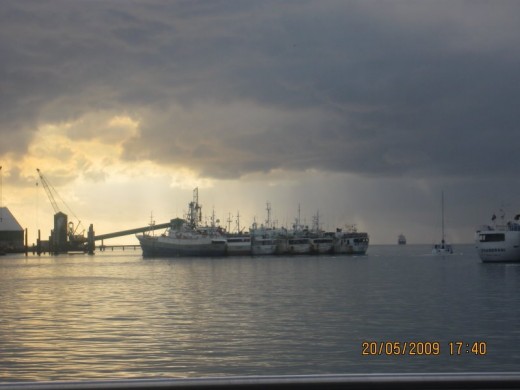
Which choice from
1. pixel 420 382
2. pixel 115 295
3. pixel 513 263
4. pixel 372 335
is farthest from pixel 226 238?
pixel 420 382

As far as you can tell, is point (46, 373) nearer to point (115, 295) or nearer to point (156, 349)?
point (156, 349)

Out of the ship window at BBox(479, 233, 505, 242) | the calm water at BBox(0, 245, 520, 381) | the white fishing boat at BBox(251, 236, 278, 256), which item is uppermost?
the ship window at BBox(479, 233, 505, 242)

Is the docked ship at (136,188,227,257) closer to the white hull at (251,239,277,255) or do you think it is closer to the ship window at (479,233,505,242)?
the white hull at (251,239,277,255)

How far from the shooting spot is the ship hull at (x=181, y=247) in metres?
188

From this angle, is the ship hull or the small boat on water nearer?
the ship hull

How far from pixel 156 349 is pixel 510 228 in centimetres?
9366

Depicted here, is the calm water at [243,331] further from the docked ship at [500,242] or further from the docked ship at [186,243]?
the docked ship at [186,243]
